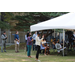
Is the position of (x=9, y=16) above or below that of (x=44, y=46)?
above

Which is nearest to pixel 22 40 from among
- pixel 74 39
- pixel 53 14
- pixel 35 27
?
pixel 53 14

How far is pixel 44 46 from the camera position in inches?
429

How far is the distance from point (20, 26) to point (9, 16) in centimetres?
176

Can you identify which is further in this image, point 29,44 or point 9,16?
point 9,16

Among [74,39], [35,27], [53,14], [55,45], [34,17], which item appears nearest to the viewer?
[35,27]

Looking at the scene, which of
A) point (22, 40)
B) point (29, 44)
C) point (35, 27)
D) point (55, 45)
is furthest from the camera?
point (22, 40)

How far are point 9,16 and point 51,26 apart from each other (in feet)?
27.2

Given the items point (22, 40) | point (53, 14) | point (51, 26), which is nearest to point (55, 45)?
point (51, 26)

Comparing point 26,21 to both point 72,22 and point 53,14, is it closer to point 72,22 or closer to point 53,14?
point 53,14

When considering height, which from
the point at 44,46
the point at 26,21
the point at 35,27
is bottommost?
the point at 44,46

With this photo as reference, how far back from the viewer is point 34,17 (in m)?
17.2

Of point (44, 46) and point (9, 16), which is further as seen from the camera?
point (9, 16)

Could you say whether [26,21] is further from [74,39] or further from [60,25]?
[60,25]

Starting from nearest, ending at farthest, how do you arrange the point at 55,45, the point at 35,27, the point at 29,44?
1. the point at 29,44
2. the point at 35,27
3. the point at 55,45
